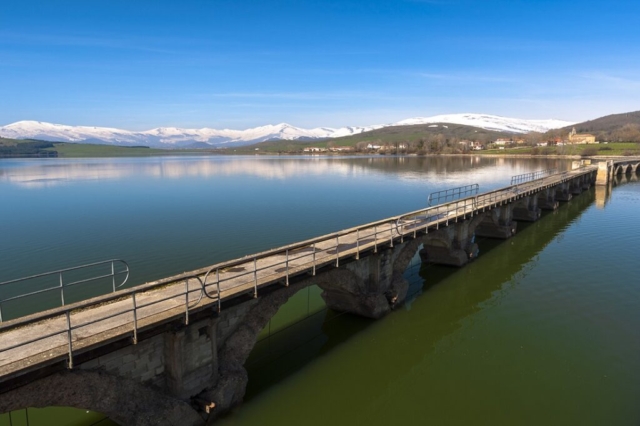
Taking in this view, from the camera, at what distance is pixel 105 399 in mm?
12109

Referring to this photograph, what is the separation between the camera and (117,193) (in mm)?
67562

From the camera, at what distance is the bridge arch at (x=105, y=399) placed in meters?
10.7

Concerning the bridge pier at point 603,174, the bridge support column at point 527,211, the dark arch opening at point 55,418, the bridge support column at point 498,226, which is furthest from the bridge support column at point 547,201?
the dark arch opening at point 55,418

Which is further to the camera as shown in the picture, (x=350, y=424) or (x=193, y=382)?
(x=350, y=424)

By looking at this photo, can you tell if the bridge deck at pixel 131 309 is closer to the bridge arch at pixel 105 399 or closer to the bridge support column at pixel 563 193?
the bridge arch at pixel 105 399

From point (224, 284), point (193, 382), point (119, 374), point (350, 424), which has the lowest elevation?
point (350, 424)

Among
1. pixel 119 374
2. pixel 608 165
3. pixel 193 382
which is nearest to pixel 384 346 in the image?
pixel 193 382

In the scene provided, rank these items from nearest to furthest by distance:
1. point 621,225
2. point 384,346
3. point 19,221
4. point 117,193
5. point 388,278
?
point 384,346 < point 388,278 < point 19,221 < point 621,225 < point 117,193

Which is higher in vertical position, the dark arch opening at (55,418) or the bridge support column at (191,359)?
the bridge support column at (191,359)

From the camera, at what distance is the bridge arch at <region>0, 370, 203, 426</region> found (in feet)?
35.0

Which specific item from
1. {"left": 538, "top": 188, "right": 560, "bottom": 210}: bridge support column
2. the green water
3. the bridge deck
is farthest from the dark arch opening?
{"left": 538, "top": 188, "right": 560, "bottom": 210}: bridge support column

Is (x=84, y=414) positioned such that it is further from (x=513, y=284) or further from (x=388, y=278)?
(x=513, y=284)

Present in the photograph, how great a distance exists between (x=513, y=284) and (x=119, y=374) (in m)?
26.9

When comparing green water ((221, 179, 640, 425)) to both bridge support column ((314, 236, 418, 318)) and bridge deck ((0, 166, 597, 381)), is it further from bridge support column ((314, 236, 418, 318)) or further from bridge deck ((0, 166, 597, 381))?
bridge deck ((0, 166, 597, 381))
